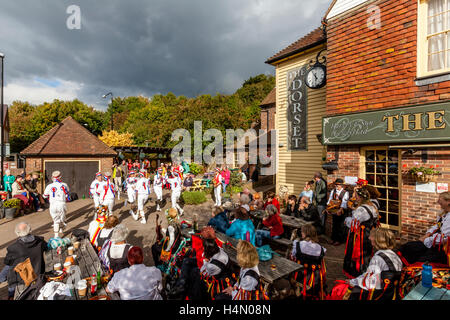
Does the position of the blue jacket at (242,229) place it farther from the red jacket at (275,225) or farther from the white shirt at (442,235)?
the white shirt at (442,235)

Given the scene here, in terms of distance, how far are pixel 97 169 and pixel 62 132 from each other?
315cm

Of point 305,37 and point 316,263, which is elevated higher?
point 305,37

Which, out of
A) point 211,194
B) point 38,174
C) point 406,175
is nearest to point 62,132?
point 38,174

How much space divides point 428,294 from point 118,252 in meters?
4.30

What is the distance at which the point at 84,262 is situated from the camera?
14.0 feet

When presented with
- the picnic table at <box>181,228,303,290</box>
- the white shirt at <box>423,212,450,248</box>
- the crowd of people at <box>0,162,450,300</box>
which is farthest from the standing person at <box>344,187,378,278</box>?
the picnic table at <box>181,228,303,290</box>

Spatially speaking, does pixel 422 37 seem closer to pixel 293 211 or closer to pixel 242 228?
pixel 293 211

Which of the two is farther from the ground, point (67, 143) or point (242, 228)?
point (67, 143)

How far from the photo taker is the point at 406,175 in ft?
19.8

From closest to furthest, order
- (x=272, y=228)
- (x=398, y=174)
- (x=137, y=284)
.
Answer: (x=137, y=284) < (x=272, y=228) < (x=398, y=174)

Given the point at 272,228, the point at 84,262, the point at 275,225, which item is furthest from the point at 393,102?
the point at 84,262

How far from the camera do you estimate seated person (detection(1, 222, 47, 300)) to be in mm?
3660
